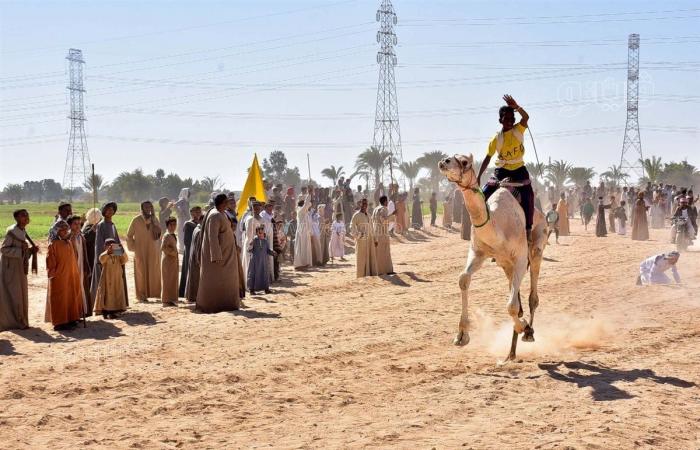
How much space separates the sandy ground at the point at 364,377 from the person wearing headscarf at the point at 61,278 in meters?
0.27

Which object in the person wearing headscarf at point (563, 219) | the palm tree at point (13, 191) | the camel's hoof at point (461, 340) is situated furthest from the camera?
the palm tree at point (13, 191)

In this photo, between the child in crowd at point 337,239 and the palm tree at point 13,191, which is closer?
the child in crowd at point 337,239

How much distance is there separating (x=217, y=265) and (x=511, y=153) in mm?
5663

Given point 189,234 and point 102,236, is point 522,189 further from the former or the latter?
point 189,234

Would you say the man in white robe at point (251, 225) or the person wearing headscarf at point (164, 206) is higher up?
the person wearing headscarf at point (164, 206)

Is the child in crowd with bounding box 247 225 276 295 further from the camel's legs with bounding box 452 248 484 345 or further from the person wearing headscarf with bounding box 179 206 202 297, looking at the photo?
the camel's legs with bounding box 452 248 484 345

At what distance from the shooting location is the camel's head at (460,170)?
8469mm

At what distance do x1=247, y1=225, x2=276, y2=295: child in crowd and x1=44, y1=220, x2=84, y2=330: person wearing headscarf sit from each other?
15.2 feet

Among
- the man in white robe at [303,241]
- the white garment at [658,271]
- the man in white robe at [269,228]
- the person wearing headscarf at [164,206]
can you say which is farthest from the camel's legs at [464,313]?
the person wearing headscarf at [164,206]

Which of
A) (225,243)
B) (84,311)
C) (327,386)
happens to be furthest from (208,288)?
(327,386)

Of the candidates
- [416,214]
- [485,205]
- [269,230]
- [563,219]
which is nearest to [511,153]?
[485,205]

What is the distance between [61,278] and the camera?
11.6 metres

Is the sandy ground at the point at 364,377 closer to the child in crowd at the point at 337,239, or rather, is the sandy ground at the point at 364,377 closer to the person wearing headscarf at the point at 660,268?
the person wearing headscarf at the point at 660,268

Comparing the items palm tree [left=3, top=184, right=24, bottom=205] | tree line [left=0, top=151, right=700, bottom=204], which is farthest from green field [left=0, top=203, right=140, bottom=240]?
palm tree [left=3, top=184, right=24, bottom=205]
